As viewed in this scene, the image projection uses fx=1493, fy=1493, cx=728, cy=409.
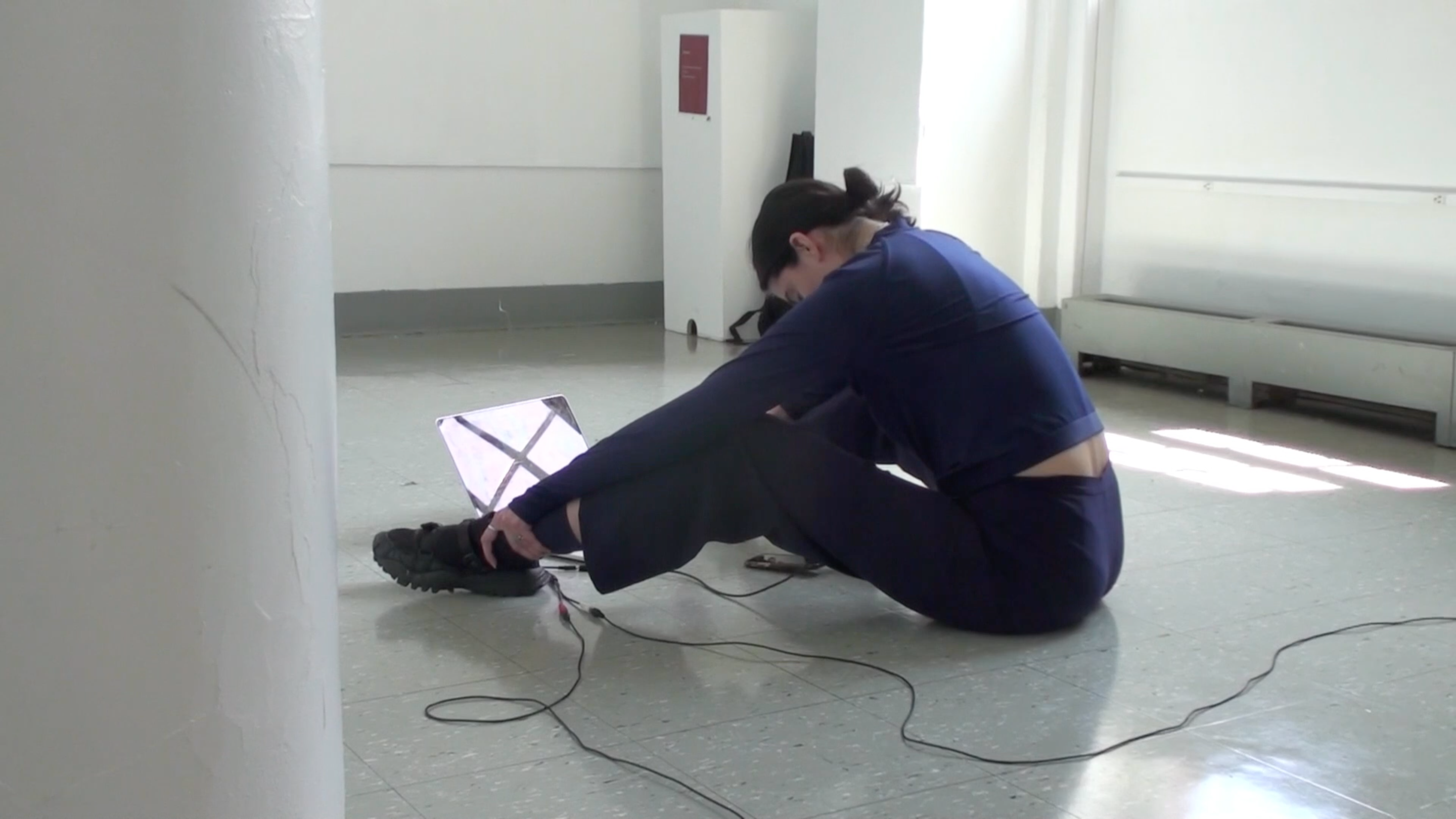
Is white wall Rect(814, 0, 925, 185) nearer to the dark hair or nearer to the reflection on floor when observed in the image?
the reflection on floor

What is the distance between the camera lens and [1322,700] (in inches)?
88.0

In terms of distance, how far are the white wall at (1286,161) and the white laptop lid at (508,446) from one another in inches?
114

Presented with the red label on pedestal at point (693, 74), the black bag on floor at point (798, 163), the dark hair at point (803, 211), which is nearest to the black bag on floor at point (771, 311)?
the dark hair at point (803, 211)

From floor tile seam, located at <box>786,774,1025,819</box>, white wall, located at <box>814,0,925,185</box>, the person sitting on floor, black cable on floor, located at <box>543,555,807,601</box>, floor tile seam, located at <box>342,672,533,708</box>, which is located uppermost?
white wall, located at <box>814,0,925,185</box>

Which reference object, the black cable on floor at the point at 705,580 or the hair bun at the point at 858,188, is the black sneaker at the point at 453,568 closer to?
the black cable on floor at the point at 705,580

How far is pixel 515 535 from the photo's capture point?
102 inches

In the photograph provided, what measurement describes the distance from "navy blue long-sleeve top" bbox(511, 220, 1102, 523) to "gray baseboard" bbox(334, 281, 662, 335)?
4401mm

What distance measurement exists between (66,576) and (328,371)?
308 mm

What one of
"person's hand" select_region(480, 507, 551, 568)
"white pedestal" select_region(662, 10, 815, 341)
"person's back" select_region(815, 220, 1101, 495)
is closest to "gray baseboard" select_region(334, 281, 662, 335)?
"white pedestal" select_region(662, 10, 815, 341)

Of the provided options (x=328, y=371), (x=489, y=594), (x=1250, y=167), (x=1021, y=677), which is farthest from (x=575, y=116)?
(x=328, y=371)

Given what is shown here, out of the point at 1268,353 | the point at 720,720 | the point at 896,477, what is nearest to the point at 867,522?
the point at 896,477

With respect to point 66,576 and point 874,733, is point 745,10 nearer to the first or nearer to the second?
point 874,733

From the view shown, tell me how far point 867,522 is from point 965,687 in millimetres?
320

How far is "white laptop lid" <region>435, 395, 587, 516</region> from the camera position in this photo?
311 cm
